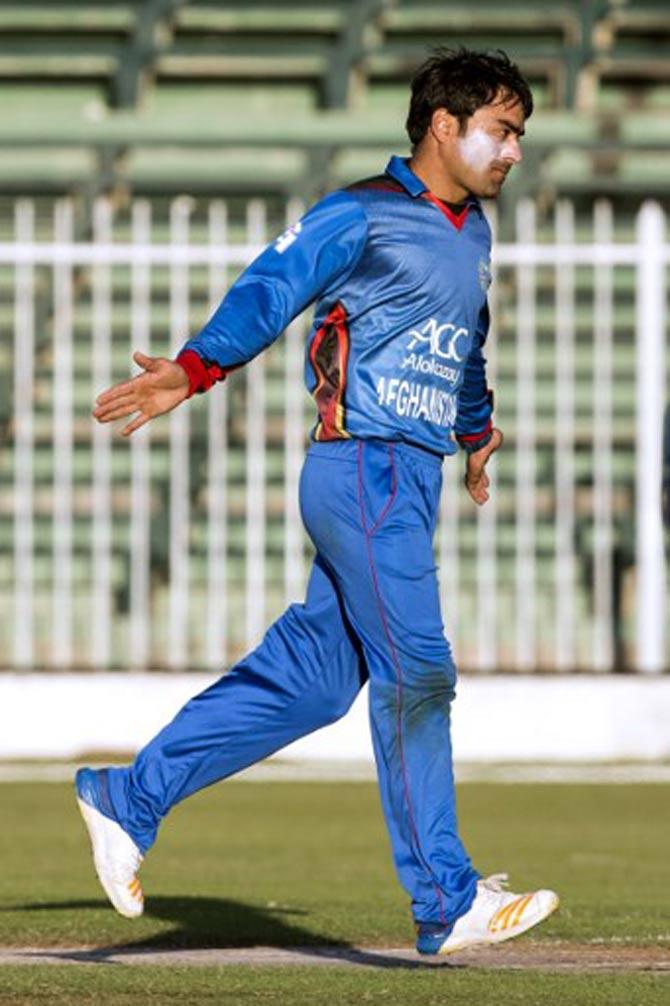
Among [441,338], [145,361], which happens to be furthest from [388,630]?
[145,361]

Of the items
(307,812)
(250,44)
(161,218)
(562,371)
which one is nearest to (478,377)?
(307,812)

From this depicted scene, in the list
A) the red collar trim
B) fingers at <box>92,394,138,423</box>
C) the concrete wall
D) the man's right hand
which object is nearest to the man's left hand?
the red collar trim

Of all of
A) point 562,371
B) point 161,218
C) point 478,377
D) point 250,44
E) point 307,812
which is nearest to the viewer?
point 478,377

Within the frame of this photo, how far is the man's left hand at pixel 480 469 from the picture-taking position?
5.88 m

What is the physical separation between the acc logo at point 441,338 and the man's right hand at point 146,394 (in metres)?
0.58

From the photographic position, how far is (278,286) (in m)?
5.08

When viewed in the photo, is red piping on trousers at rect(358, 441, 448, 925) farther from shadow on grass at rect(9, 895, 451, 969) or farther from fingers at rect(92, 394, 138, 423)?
fingers at rect(92, 394, 138, 423)

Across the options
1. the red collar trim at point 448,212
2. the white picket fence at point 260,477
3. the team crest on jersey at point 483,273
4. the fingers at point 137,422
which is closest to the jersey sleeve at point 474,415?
the team crest on jersey at point 483,273

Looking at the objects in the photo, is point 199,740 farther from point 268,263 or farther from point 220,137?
point 220,137

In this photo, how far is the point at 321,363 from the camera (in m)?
5.34

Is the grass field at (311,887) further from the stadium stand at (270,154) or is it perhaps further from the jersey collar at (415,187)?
the stadium stand at (270,154)

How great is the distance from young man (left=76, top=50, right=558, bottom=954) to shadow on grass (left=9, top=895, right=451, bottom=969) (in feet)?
1.29

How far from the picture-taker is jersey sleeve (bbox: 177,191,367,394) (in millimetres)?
4984

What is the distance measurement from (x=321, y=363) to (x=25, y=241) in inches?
261
